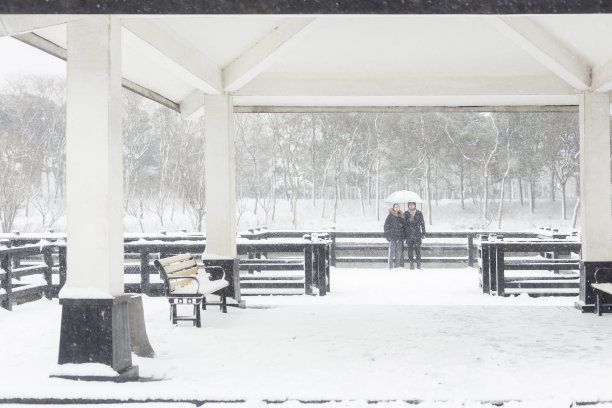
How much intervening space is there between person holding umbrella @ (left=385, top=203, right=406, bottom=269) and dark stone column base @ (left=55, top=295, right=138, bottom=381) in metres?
9.65

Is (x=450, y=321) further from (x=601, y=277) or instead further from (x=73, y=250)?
(x=73, y=250)

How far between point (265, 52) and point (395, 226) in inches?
293

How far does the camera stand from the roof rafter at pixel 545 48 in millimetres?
7094

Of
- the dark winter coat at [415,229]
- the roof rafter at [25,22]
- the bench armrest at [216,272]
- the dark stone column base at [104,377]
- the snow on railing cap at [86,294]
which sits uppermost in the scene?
the roof rafter at [25,22]

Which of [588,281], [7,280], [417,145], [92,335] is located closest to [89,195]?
[92,335]

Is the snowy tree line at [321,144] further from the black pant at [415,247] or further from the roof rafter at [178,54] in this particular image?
the roof rafter at [178,54]

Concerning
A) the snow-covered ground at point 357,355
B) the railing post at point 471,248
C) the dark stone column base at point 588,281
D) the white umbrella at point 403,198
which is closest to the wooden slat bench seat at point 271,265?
the snow-covered ground at point 357,355

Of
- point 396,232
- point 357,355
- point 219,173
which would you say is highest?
point 219,173

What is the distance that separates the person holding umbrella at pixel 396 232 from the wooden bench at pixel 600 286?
19.3 feet

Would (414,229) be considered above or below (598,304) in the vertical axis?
above

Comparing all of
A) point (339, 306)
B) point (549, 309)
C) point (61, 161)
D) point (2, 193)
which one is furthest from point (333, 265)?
point (61, 161)

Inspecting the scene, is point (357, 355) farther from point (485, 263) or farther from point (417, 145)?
point (417, 145)

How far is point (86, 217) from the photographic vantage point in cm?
531

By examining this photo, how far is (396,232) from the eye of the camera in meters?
14.2
